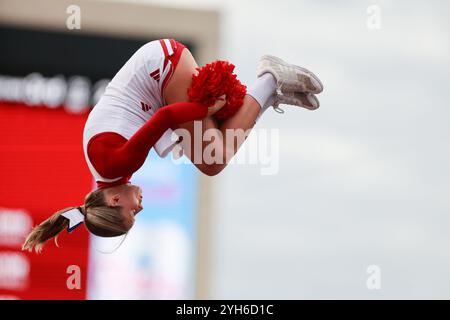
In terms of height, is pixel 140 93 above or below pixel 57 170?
below

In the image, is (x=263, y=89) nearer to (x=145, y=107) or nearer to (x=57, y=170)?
(x=145, y=107)

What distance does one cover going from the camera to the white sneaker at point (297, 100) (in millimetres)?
6500

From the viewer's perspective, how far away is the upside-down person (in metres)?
6.09

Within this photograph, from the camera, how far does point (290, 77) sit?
6488 millimetres

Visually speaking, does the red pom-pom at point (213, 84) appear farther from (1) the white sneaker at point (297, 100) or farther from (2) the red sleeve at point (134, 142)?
(1) the white sneaker at point (297, 100)

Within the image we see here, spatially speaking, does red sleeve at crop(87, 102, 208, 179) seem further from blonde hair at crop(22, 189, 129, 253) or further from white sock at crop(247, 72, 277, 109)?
white sock at crop(247, 72, 277, 109)

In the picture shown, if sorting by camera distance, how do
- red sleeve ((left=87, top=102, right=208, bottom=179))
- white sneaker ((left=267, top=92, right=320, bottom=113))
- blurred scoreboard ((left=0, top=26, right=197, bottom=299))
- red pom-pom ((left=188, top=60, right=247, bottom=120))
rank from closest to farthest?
1. red sleeve ((left=87, top=102, right=208, bottom=179))
2. red pom-pom ((left=188, top=60, right=247, bottom=120))
3. white sneaker ((left=267, top=92, right=320, bottom=113))
4. blurred scoreboard ((left=0, top=26, right=197, bottom=299))

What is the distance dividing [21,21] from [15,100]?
4.36 ft

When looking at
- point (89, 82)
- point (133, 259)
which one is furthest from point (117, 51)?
point (133, 259)

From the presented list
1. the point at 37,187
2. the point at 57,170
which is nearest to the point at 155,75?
the point at 57,170

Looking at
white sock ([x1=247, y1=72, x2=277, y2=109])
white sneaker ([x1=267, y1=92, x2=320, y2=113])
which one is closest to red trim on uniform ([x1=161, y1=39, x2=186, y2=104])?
white sock ([x1=247, y1=72, x2=277, y2=109])

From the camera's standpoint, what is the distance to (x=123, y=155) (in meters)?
6.10

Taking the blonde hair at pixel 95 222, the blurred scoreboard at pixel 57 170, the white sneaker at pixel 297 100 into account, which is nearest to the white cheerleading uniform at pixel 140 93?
the blonde hair at pixel 95 222

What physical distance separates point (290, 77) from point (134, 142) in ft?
3.65
